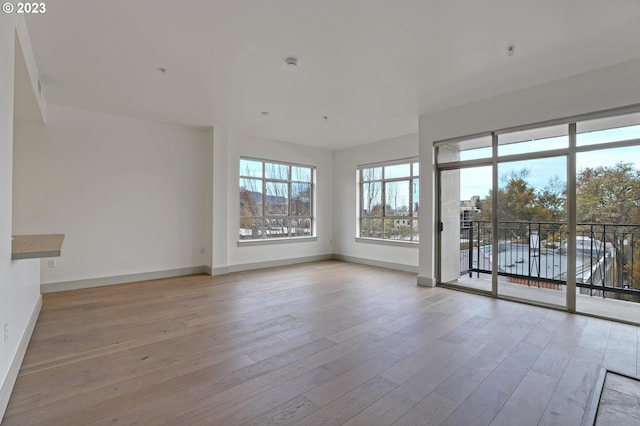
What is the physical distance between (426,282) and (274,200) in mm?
3682

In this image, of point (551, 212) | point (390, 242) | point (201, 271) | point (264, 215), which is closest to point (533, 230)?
point (551, 212)

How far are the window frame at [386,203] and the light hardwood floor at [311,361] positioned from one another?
2.20 m

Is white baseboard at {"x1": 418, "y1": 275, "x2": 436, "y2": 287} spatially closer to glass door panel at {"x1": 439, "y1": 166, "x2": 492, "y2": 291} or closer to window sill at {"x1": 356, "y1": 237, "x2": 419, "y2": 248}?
glass door panel at {"x1": 439, "y1": 166, "x2": 492, "y2": 291}

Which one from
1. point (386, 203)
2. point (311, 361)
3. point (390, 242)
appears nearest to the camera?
point (311, 361)

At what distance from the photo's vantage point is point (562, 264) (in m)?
3.92

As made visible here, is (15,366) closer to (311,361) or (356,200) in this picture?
(311,361)

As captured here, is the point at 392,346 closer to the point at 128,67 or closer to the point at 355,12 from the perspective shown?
the point at 355,12

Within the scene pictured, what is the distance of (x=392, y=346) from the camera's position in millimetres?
2814

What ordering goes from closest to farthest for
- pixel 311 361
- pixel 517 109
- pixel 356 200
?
pixel 311 361 < pixel 517 109 < pixel 356 200

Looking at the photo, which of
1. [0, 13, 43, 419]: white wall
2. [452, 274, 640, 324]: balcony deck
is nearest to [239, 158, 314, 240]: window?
[452, 274, 640, 324]: balcony deck

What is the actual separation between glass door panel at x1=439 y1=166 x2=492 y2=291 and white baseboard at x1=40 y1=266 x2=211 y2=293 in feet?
14.3

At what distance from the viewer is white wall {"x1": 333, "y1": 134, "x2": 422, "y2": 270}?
20.8ft

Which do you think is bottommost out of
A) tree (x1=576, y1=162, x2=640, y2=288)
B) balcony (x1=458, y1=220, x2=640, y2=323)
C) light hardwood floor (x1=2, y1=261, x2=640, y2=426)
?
light hardwood floor (x1=2, y1=261, x2=640, y2=426)

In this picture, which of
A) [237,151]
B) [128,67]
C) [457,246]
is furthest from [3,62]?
[457,246]
